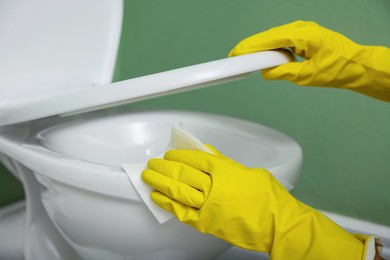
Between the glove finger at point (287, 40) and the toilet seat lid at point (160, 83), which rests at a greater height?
the glove finger at point (287, 40)

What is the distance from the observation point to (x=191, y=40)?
4.14ft

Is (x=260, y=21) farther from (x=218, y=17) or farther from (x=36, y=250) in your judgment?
(x=36, y=250)

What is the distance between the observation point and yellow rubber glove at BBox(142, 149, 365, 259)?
524 mm

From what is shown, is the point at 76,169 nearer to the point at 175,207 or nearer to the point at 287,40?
the point at 175,207

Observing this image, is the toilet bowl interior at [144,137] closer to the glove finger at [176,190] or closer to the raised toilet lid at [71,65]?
the raised toilet lid at [71,65]

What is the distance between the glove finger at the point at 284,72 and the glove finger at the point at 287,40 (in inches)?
1.2


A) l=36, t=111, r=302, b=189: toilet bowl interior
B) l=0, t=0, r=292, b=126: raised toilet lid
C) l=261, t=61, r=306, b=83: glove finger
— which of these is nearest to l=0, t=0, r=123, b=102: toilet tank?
l=0, t=0, r=292, b=126: raised toilet lid

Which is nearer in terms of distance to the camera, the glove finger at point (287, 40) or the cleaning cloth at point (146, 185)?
the cleaning cloth at point (146, 185)

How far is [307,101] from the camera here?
114 centimetres

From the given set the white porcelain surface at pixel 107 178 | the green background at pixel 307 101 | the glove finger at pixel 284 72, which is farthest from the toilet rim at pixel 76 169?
the green background at pixel 307 101

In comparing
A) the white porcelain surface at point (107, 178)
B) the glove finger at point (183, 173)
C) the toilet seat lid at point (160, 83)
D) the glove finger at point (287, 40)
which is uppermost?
the glove finger at point (287, 40)

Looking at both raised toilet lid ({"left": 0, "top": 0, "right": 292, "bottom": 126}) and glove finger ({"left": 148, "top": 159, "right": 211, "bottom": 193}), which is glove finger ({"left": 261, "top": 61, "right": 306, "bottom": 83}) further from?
glove finger ({"left": 148, "top": 159, "right": 211, "bottom": 193})

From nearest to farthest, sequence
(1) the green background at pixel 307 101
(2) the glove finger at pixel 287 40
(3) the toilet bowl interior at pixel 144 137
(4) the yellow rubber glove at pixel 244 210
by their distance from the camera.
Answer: (4) the yellow rubber glove at pixel 244 210
(2) the glove finger at pixel 287 40
(3) the toilet bowl interior at pixel 144 137
(1) the green background at pixel 307 101

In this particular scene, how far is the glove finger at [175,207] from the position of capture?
20.8 inches
